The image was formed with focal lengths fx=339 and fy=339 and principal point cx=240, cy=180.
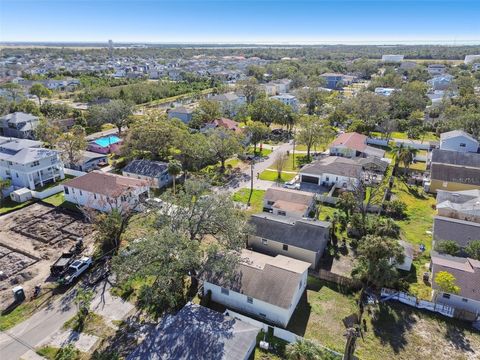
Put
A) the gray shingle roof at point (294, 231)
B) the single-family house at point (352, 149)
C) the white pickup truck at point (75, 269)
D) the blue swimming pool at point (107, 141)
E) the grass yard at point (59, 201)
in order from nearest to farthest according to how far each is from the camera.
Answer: the white pickup truck at point (75, 269), the gray shingle roof at point (294, 231), the grass yard at point (59, 201), the single-family house at point (352, 149), the blue swimming pool at point (107, 141)

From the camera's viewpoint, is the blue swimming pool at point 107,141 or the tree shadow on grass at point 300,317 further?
the blue swimming pool at point 107,141

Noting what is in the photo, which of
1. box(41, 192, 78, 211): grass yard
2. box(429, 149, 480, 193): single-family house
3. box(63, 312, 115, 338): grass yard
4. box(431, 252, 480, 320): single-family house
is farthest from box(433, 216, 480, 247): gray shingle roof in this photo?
box(41, 192, 78, 211): grass yard

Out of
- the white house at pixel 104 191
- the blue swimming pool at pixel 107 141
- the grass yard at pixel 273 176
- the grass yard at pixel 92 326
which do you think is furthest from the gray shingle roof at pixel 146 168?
the grass yard at pixel 92 326

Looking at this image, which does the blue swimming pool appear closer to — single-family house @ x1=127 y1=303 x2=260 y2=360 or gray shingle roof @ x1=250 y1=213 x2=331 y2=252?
gray shingle roof @ x1=250 y1=213 x2=331 y2=252

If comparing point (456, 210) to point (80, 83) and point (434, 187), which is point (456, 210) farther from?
point (80, 83)

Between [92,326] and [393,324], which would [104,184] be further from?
[393,324]

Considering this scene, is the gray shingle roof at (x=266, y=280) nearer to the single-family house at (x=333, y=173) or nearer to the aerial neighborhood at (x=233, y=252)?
the aerial neighborhood at (x=233, y=252)

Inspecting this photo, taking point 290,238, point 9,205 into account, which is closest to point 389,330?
point 290,238
